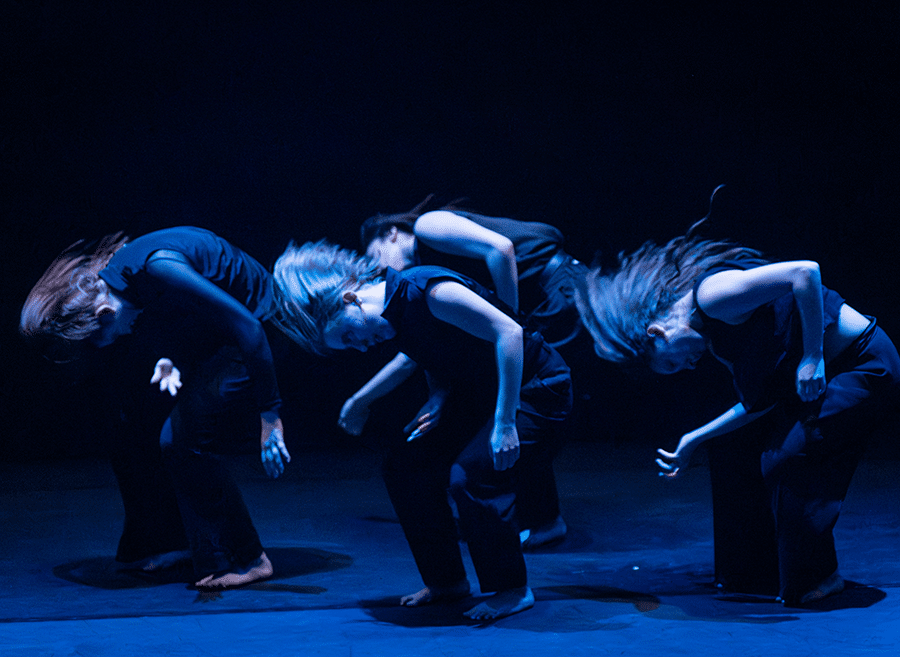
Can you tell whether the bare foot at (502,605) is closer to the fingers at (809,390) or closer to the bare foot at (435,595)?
the bare foot at (435,595)

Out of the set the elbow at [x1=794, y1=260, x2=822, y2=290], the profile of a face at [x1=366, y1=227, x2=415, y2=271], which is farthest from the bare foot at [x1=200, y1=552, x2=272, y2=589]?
the elbow at [x1=794, y1=260, x2=822, y2=290]

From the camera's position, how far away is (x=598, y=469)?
461cm

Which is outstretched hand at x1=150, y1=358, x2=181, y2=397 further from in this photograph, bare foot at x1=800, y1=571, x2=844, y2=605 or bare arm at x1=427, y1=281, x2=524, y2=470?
bare foot at x1=800, y1=571, x2=844, y2=605

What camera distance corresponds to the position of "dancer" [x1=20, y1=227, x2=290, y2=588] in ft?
9.02

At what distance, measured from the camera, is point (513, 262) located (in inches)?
118

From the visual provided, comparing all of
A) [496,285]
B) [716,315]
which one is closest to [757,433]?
[716,315]

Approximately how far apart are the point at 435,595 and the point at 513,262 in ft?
3.33

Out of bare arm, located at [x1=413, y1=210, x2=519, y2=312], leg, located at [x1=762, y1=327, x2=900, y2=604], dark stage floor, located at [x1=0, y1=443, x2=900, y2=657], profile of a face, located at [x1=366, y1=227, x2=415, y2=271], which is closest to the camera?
dark stage floor, located at [x1=0, y1=443, x2=900, y2=657]

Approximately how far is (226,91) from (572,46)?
159 cm

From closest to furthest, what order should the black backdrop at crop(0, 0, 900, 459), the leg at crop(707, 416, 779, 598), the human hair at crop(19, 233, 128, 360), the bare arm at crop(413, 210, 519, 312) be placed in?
1. the leg at crop(707, 416, 779, 598)
2. the human hair at crop(19, 233, 128, 360)
3. the bare arm at crop(413, 210, 519, 312)
4. the black backdrop at crop(0, 0, 900, 459)

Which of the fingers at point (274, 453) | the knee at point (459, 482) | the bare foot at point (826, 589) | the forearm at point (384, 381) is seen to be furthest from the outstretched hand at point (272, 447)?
the bare foot at point (826, 589)

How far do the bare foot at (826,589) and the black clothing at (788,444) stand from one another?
0.04 feet

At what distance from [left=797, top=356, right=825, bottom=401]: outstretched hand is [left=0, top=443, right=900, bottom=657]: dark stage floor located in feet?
1.79

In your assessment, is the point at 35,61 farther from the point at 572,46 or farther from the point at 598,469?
the point at 598,469
